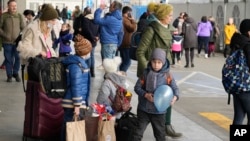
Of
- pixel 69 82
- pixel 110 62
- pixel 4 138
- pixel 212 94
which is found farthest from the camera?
pixel 212 94

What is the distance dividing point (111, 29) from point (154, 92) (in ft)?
21.2

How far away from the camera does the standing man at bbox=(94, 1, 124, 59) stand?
13047 mm

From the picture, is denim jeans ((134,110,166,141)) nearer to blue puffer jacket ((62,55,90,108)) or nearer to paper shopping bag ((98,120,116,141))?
paper shopping bag ((98,120,116,141))

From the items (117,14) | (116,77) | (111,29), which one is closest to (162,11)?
(116,77)

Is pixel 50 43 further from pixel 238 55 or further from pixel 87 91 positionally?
pixel 238 55

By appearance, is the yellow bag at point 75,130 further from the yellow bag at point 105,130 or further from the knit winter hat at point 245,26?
the knit winter hat at point 245,26

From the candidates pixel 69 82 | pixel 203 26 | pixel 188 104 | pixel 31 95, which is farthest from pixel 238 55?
pixel 203 26

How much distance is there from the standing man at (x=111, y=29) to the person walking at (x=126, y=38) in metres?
1.07

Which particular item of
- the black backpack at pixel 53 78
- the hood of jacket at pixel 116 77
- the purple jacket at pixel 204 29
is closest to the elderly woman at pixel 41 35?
the black backpack at pixel 53 78

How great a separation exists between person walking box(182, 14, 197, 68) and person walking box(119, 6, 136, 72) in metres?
4.84

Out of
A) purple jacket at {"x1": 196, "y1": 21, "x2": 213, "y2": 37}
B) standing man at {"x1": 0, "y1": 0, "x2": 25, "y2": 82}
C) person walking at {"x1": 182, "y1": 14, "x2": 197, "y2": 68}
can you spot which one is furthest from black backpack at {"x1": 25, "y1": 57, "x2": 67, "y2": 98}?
purple jacket at {"x1": 196, "y1": 21, "x2": 213, "y2": 37}

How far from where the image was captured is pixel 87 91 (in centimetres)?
670

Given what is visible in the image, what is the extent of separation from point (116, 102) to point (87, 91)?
1.76 ft

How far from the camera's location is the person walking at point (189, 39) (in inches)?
768
